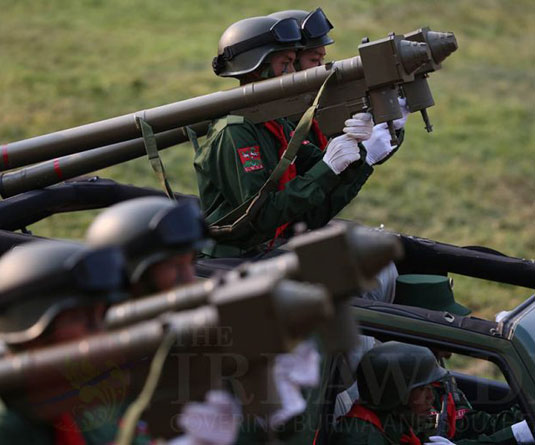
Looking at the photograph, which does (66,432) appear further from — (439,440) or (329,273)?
(439,440)

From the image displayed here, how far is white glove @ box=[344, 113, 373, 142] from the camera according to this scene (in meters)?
5.63

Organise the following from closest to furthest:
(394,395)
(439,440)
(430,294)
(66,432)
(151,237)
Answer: (151,237)
(66,432)
(394,395)
(439,440)
(430,294)

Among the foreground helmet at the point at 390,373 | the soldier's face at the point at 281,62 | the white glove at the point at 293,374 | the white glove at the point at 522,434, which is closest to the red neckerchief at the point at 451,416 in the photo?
the white glove at the point at 522,434

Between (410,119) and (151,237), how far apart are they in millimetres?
13771

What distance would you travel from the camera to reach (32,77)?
17609mm

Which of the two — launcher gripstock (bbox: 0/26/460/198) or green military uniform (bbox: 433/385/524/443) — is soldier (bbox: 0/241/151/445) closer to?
green military uniform (bbox: 433/385/524/443)

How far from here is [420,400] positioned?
15.9 feet

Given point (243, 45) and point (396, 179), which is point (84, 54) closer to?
point (396, 179)

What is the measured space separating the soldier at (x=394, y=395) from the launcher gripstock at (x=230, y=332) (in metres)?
1.64

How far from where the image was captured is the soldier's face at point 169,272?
10.6 feet

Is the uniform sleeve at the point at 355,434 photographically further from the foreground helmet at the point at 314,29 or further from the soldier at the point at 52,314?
the foreground helmet at the point at 314,29

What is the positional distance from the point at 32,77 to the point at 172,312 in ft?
49.7

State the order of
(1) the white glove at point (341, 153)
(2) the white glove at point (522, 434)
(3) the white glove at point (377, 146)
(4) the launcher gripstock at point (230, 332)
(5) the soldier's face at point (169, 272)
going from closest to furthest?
1. (4) the launcher gripstock at point (230, 332)
2. (5) the soldier's face at point (169, 272)
3. (2) the white glove at point (522, 434)
4. (1) the white glove at point (341, 153)
5. (3) the white glove at point (377, 146)

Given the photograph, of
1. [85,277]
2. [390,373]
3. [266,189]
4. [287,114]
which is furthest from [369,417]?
[85,277]
